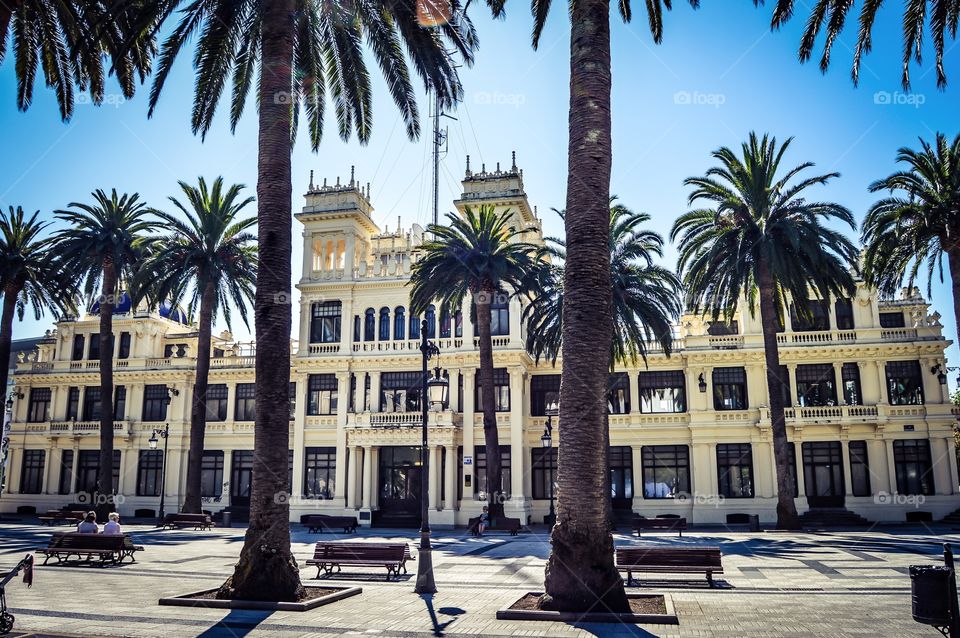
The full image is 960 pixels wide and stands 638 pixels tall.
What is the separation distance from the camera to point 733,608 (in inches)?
546

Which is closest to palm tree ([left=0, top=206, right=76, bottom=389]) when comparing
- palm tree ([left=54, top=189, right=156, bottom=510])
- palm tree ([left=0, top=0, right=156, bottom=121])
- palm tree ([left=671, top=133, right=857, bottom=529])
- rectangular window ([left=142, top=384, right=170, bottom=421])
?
palm tree ([left=54, top=189, right=156, bottom=510])

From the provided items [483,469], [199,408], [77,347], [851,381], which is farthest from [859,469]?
[77,347]

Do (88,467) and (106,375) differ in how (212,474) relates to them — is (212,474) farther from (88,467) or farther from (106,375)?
(106,375)

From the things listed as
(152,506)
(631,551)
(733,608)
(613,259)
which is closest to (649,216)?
(613,259)

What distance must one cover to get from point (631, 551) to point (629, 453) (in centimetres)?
2678

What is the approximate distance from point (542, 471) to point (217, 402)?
22050mm

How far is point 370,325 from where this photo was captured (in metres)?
45.5

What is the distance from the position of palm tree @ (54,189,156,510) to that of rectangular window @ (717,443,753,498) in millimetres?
32492

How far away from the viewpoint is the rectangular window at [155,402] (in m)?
50.0

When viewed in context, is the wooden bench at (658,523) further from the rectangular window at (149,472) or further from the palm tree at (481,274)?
Answer: the rectangular window at (149,472)

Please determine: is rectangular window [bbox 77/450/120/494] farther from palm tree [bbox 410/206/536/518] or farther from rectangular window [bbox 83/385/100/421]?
palm tree [bbox 410/206/536/518]

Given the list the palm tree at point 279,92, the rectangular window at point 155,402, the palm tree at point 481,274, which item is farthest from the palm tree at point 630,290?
the rectangular window at point 155,402

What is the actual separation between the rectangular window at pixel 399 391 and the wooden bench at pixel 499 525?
385 inches

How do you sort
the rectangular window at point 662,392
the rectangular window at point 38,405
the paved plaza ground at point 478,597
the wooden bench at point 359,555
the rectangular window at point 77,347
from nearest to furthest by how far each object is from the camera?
the paved plaza ground at point 478,597 → the wooden bench at point 359,555 → the rectangular window at point 662,392 → the rectangular window at point 38,405 → the rectangular window at point 77,347
